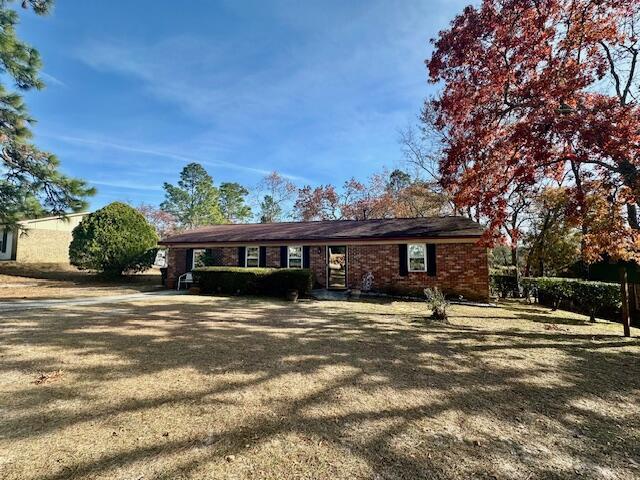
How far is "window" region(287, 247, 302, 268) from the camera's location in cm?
1623

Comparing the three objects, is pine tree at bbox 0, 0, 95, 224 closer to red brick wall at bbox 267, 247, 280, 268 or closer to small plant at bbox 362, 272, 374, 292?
red brick wall at bbox 267, 247, 280, 268

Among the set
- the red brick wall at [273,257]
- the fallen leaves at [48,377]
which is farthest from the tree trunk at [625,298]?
the red brick wall at [273,257]

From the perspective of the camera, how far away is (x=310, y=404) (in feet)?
12.1

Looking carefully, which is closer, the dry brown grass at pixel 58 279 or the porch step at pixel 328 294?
the porch step at pixel 328 294

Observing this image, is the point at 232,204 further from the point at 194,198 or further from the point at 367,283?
the point at 367,283

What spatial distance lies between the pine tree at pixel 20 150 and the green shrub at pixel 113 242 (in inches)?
91.9

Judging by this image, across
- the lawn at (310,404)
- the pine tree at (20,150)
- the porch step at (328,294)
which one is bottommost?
the lawn at (310,404)

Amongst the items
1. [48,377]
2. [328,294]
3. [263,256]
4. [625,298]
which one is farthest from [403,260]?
[48,377]

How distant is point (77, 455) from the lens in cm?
264

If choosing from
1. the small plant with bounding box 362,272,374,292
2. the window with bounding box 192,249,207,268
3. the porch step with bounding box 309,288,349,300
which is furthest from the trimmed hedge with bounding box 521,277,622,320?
the window with bounding box 192,249,207,268

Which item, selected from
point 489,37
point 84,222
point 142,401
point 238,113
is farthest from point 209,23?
point 84,222

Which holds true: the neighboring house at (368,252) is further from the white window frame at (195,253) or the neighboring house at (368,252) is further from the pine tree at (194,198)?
the pine tree at (194,198)

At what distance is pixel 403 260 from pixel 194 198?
3907cm

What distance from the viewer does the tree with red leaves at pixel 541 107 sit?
297 inches
